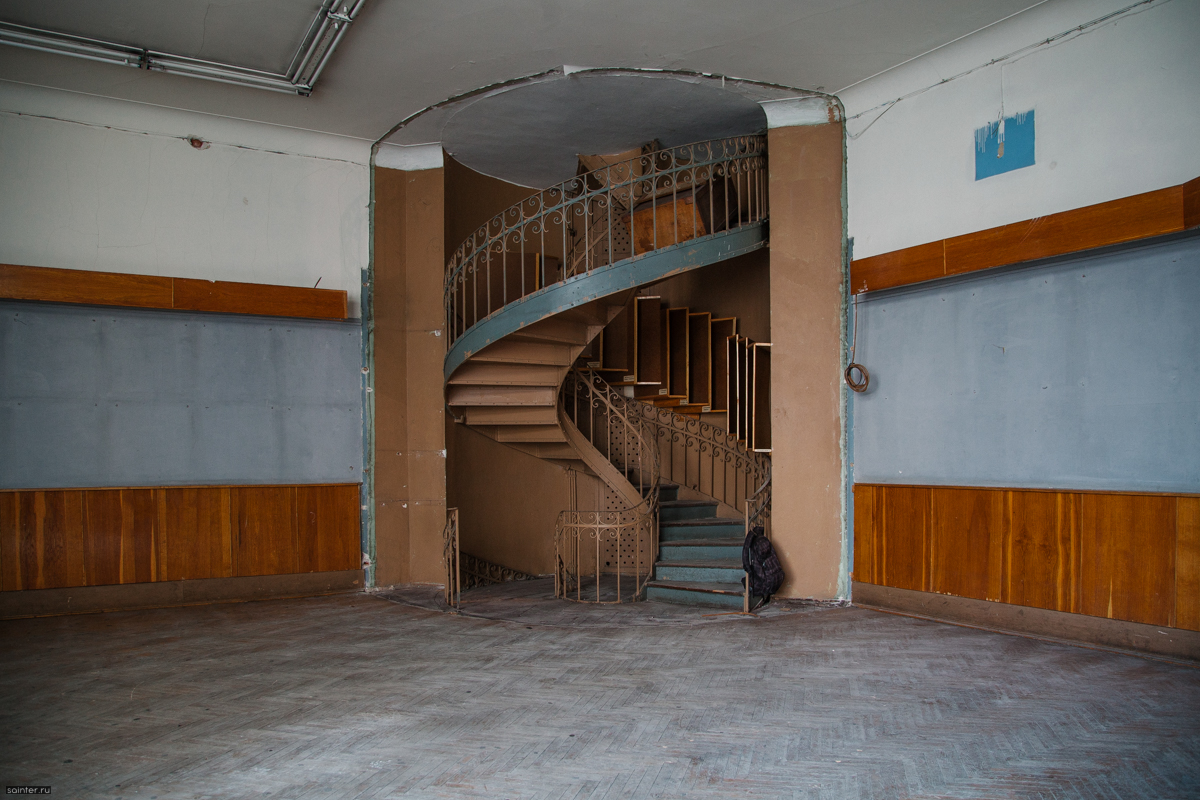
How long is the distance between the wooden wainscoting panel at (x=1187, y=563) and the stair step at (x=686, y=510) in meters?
4.28

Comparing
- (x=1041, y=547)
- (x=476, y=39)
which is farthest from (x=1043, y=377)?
(x=476, y=39)

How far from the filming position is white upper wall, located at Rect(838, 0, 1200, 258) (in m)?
4.53

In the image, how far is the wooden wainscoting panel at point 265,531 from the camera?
6.64 meters

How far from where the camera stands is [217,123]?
22.0 ft

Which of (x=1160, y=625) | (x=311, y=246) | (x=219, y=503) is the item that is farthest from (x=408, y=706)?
(x=311, y=246)

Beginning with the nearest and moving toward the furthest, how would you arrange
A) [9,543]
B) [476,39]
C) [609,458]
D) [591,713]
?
[591,713] → [476,39] → [9,543] → [609,458]

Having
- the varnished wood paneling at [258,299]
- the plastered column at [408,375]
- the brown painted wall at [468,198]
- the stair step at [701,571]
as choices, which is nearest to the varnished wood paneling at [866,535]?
the stair step at [701,571]

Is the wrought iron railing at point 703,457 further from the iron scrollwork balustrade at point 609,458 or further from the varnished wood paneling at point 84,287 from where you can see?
the varnished wood paneling at point 84,287

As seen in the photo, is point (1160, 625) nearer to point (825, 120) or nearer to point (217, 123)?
point (825, 120)

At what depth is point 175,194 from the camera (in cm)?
657

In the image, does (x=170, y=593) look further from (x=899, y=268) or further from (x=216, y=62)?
(x=899, y=268)

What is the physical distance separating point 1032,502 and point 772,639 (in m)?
1.89

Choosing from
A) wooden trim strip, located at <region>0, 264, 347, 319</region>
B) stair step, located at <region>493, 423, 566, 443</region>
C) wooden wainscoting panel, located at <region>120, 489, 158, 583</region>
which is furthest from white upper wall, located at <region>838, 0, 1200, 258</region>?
wooden wainscoting panel, located at <region>120, 489, 158, 583</region>

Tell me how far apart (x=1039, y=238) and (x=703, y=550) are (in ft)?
12.2
